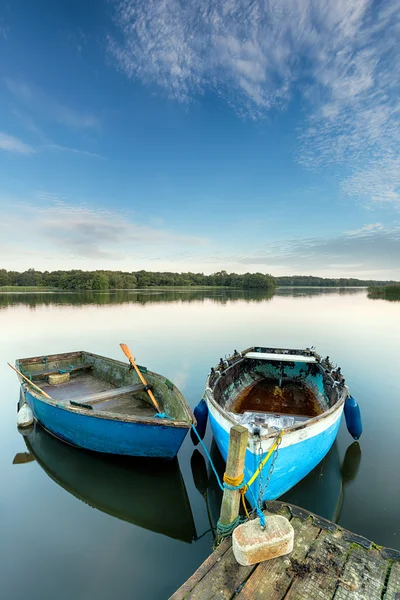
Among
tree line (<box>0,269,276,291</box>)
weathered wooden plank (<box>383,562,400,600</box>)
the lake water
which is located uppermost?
tree line (<box>0,269,276,291</box>)

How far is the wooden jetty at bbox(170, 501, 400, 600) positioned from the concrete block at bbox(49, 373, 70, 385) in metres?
A: 7.83

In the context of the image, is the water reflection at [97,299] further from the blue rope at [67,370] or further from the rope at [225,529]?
the rope at [225,529]

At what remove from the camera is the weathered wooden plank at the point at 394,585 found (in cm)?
294

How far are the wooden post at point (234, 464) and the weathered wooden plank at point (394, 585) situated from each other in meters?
1.69

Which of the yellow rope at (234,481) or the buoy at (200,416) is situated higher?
the yellow rope at (234,481)

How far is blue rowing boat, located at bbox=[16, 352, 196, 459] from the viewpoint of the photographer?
5758mm

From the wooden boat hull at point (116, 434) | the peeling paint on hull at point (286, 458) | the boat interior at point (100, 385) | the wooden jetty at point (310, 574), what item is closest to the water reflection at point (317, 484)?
the peeling paint on hull at point (286, 458)

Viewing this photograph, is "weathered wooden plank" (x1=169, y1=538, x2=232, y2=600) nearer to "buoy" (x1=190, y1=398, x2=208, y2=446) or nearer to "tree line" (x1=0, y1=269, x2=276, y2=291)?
"buoy" (x1=190, y1=398, x2=208, y2=446)

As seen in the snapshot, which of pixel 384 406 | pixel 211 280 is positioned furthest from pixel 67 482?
pixel 211 280

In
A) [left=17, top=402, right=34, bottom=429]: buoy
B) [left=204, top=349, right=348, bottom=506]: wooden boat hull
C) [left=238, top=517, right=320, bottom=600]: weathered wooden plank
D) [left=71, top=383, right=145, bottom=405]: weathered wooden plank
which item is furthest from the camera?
[left=17, top=402, right=34, bottom=429]: buoy

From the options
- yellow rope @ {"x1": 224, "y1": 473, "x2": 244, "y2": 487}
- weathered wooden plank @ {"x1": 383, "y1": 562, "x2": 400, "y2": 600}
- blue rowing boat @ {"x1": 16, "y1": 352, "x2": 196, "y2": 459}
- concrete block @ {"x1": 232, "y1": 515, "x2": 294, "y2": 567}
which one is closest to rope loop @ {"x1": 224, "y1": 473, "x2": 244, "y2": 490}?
yellow rope @ {"x1": 224, "y1": 473, "x2": 244, "y2": 487}

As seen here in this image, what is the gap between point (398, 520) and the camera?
515 cm

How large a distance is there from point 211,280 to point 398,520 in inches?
5008

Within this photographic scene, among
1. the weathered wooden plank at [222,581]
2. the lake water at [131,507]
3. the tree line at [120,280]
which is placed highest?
the tree line at [120,280]
